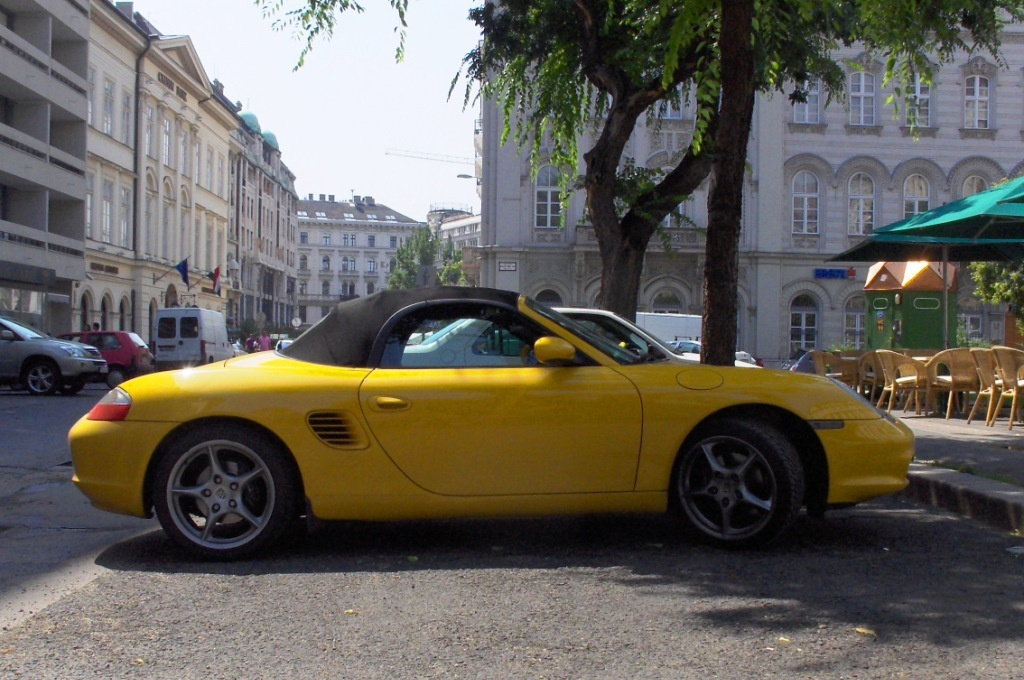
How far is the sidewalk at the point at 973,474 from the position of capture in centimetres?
652

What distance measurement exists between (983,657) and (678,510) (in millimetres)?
1954

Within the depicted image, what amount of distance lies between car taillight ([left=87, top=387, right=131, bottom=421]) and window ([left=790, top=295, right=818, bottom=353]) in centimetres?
4224

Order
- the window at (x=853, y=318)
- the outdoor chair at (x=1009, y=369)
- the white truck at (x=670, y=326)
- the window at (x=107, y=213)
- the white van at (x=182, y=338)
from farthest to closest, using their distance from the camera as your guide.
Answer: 1. the window at (x=107, y=213)
2. the window at (x=853, y=318)
3. the white truck at (x=670, y=326)
4. the white van at (x=182, y=338)
5. the outdoor chair at (x=1009, y=369)

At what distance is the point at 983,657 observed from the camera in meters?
3.85

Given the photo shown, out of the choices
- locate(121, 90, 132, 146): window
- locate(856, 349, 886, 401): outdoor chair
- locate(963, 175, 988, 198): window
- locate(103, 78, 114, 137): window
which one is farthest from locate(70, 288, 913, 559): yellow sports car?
locate(121, 90, 132, 146): window

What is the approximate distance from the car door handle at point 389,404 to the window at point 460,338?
251mm

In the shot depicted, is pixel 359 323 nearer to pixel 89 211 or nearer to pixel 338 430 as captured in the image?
pixel 338 430

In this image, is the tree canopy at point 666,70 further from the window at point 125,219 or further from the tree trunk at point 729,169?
the window at point 125,219

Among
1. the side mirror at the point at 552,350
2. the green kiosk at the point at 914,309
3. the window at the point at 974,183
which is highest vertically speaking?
the window at the point at 974,183

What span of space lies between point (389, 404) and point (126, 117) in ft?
167

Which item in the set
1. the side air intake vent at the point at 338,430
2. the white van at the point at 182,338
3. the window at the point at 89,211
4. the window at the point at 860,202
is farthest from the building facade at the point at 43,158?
the side air intake vent at the point at 338,430

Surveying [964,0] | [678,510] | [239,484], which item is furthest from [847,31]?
[239,484]

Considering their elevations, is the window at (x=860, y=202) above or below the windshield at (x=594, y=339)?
above

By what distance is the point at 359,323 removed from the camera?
229 inches
